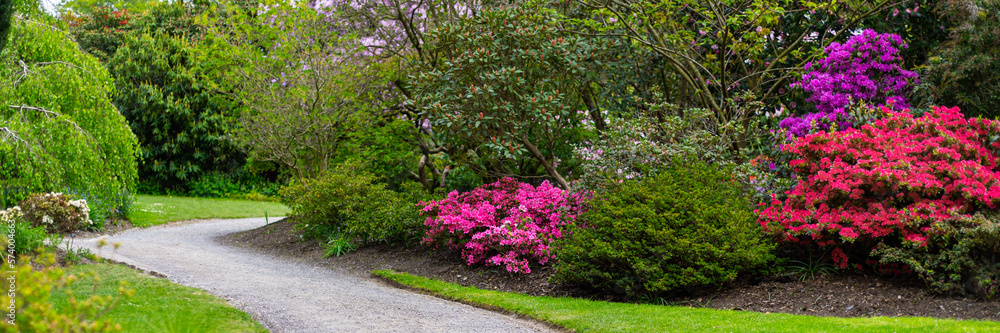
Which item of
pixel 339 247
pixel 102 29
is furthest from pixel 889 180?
pixel 102 29

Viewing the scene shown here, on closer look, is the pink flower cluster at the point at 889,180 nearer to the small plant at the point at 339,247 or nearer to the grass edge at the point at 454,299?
the grass edge at the point at 454,299

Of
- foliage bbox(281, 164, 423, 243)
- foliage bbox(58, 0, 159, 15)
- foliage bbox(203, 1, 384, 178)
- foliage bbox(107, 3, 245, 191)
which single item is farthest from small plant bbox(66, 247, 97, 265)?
foliage bbox(58, 0, 159, 15)

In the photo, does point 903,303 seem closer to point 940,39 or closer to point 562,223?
point 562,223

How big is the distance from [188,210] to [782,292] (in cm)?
1590

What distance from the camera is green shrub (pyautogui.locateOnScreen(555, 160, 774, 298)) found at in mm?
6766

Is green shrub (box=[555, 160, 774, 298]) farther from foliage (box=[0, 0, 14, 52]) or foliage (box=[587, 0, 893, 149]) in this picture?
foliage (box=[0, 0, 14, 52])

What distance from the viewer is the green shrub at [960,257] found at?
588 cm

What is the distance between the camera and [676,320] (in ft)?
19.0

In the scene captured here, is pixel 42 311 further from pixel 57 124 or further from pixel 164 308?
pixel 57 124

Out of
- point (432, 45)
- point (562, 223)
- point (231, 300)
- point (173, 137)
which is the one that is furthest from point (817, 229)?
point (173, 137)

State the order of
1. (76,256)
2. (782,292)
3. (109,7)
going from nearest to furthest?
(782,292) < (76,256) < (109,7)

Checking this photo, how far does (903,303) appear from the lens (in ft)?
19.9

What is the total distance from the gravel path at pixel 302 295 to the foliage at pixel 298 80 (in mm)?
2568

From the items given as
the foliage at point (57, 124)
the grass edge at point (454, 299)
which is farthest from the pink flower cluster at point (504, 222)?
the foliage at point (57, 124)
